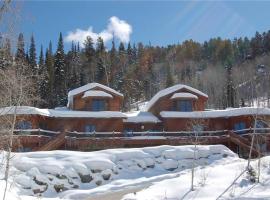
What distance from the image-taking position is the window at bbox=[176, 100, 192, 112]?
4303 centimetres

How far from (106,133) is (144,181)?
33.9ft

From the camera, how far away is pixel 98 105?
137 feet

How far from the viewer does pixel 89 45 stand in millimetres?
84875

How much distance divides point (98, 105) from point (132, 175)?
14299 millimetres

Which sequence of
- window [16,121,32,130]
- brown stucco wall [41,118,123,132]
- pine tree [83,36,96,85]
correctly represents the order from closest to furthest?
window [16,121,32,130], brown stucco wall [41,118,123,132], pine tree [83,36,96,85]

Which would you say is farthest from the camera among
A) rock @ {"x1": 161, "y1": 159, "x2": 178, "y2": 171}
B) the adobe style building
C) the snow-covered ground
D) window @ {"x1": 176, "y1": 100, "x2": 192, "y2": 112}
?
window @ {"x1": 176, "y1": 100, "x2": 192, "y2": 112}

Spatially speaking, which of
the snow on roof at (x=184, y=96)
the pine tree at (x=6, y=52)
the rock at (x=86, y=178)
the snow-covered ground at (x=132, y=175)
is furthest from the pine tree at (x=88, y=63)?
the pine tree at (x=6, y=52)

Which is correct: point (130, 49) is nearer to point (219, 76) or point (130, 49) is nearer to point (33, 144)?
point (219, 76)

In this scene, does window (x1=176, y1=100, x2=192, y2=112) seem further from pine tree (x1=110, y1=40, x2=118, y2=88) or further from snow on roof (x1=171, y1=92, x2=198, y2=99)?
pine tree (x1=110, y1=40, x2=118, y2=88)

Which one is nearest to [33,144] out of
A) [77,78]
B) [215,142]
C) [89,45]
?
[215,142]

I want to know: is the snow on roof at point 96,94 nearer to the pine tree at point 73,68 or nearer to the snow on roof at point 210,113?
the snow on roof at point 210,113

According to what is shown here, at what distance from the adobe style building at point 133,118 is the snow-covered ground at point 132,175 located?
5751 millimetres

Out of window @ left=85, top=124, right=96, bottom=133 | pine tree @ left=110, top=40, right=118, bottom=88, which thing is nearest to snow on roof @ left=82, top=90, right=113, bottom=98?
window @ left=85, top=124, right=96, bottom=133

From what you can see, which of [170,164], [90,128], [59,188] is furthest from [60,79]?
[59,188]
